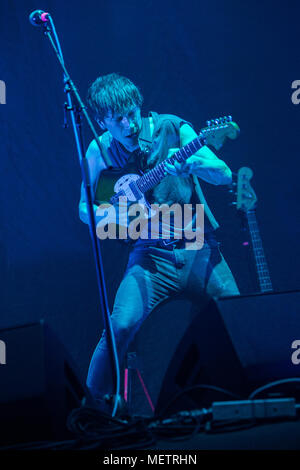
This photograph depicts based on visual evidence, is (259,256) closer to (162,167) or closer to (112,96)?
(162,167)

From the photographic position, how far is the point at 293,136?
3.24 meters

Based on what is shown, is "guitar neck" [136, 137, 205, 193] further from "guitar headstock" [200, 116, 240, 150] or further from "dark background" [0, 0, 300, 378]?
"dark background" [0, 0, 300, 378]

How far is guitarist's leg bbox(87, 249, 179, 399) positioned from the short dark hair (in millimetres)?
845

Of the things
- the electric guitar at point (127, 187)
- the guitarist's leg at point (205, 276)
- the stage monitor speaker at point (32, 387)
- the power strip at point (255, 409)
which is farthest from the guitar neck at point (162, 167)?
the power strip at point (255, 409)

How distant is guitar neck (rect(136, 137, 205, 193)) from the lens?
9.32 feet

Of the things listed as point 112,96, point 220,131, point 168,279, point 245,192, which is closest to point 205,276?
point 168,279

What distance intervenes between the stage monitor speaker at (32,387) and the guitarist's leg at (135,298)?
34.1 inches

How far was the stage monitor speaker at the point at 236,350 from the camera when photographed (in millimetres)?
1457

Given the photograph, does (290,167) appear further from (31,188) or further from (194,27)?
(31,188)

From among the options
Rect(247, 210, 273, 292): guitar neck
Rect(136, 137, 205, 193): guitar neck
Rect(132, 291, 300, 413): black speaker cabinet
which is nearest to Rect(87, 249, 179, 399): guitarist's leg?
Rect(136, 137, 205, 193): guitar neck

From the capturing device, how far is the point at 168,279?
8.96 feet

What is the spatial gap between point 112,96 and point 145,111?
0.49 metres

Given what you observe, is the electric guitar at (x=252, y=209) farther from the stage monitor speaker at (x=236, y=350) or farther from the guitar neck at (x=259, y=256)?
the stage monitor speaker at (x=236, y=350)
